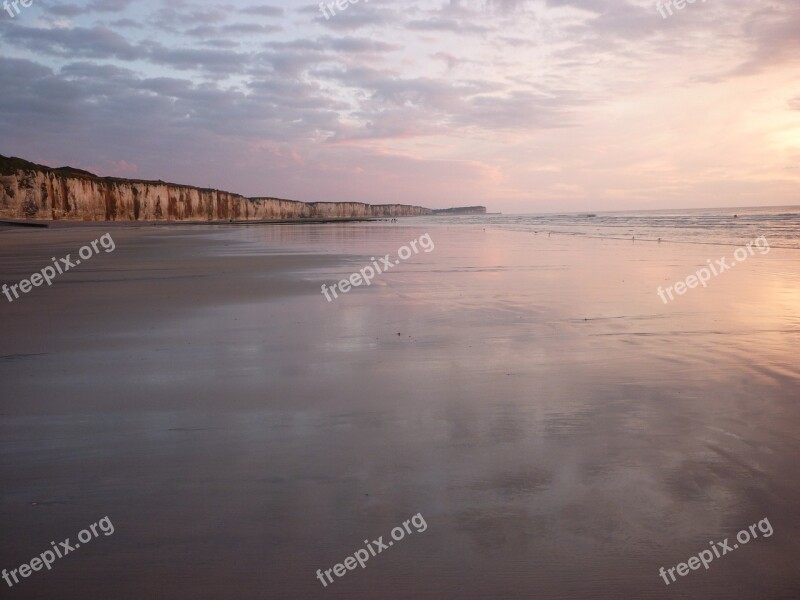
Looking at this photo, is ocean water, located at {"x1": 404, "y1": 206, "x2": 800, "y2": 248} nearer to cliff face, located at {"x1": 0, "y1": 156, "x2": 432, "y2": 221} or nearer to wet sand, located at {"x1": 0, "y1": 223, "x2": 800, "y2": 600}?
wet sand, located at {"x1": 0, "y1": 223, "x2": 800, "y2": 600}

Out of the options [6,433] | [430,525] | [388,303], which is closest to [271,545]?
[430,525]

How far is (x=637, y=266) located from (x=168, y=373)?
1545 cm

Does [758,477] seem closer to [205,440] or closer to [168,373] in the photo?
[205,440]

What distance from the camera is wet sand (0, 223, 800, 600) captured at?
9.25 ft


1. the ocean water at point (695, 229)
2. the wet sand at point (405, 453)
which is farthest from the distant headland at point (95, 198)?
the wet sand at point (405, 453)

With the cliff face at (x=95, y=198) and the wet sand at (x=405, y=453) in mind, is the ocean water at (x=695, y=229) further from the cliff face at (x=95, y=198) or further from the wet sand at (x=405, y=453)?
the cliff face at (x=95, y=198)

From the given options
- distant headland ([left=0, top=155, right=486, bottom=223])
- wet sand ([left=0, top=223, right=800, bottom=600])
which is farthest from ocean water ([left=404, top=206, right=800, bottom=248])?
Result: distant headland ([left=0, top=155, right=486, bottom=223])

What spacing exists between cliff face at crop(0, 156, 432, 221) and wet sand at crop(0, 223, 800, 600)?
236ft

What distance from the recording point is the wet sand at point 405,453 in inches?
111

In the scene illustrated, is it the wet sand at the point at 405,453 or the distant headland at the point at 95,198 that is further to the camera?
the distant headland at the point at 95,198

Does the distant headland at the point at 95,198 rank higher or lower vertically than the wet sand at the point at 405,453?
higher

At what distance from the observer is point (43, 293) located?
499 inches

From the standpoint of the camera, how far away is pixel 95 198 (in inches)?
3270

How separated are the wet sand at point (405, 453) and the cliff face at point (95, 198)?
71994mm
